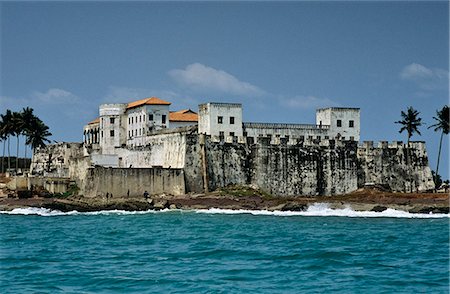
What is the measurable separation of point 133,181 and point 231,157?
8268 mm

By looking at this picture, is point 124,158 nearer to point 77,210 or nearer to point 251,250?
point 77,210

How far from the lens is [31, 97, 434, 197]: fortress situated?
61.3 meters

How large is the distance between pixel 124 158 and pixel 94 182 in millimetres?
11300

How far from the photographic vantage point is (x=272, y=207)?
57188 mm

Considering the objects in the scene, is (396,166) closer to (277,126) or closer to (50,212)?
(277,126)

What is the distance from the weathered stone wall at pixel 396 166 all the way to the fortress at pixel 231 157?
0.08 metres

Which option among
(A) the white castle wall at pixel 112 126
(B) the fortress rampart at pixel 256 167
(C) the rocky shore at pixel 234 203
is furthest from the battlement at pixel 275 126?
(A) the white castle wall at pixel 112 126

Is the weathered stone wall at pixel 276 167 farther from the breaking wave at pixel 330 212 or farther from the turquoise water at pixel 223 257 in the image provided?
the turquoise water at pixel 223 257

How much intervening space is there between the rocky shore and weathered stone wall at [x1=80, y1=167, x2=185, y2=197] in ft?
2.23

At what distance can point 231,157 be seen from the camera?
6378 cm

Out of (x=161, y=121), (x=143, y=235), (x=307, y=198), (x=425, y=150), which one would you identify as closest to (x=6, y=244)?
(x=143, y=235)

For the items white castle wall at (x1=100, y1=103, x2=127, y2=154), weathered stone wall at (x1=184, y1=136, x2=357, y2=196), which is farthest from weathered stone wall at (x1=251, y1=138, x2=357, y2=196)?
white castle wall at (x1=100, y1=103, x2=127, y2=154)

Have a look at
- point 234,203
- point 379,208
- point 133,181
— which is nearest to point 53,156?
point 133,181

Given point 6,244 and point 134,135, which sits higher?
point 134,135
